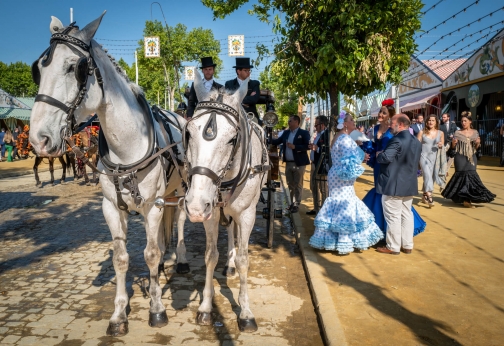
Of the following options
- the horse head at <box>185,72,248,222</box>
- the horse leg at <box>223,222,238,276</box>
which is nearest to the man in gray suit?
the horse leg at <box>223,222,238,276</box>

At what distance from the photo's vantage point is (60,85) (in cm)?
286

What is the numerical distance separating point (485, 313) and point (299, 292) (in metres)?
1.94

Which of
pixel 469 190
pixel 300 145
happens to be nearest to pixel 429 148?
pixel 469 190

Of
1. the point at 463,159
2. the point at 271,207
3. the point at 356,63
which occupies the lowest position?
the point at 271,207

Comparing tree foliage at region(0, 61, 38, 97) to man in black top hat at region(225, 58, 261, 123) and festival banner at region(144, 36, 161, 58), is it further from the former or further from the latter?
man in black top hat at region(225, 58, 261, 123)

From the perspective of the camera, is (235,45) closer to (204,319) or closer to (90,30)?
(90,30)

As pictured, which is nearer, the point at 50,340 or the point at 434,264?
the point at 50,340

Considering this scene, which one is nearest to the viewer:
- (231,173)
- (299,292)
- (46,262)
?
(231,173)

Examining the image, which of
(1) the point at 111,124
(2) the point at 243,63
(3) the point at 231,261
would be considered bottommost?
(3) the point at 231,261

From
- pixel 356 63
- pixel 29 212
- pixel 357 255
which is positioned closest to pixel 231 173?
pixel 357 255

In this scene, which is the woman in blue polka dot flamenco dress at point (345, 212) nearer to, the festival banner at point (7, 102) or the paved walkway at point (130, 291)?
the paved walkway at point (130, 291)

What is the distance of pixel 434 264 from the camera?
523cm

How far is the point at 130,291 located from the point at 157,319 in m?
1.00

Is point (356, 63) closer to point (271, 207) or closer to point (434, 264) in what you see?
point (271, 207)
